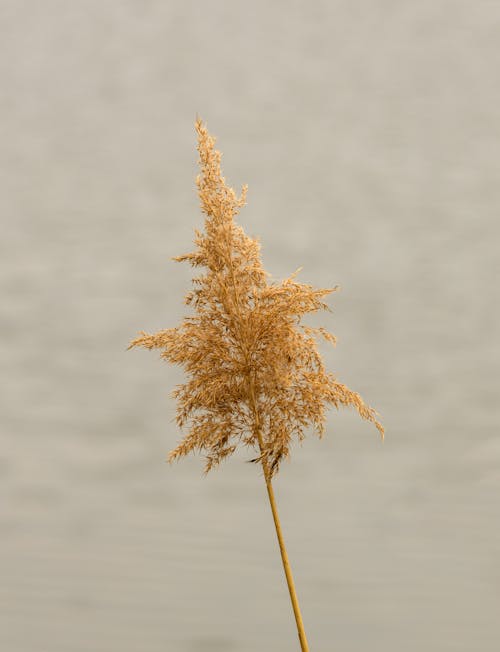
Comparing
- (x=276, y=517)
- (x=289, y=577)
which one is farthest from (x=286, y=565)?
(x=276, y=517)

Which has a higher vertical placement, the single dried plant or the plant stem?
the single dried plant

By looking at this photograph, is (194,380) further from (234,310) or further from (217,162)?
(217,162)

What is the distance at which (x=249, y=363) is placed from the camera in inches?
614

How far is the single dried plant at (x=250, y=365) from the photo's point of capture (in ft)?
51.1

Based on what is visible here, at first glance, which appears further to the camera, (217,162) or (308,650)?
(217,162)

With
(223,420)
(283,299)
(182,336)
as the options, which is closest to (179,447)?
(223,420)

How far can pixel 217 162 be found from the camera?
16422mm

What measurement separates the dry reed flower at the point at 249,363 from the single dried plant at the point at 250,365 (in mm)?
Answer: 16

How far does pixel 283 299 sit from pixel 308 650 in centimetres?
556

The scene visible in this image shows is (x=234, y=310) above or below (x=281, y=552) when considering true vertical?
above

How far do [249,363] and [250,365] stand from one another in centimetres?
4

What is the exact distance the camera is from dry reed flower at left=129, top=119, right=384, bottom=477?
15562 mm

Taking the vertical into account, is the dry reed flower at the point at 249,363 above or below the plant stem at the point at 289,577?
above

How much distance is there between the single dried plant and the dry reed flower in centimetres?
2
